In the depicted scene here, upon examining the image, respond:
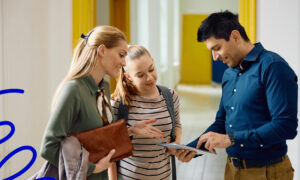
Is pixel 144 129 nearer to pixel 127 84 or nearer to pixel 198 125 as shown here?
pixel 127 84

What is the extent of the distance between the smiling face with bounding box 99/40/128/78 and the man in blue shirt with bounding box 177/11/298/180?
1.62ft

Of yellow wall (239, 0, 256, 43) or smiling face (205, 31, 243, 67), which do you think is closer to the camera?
smiling face (205, 31, 243, 67)

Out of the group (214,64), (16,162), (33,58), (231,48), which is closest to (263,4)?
(231,48)

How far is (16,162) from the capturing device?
11.7ft

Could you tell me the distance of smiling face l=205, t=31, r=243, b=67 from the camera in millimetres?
2006

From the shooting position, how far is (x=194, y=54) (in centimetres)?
1662

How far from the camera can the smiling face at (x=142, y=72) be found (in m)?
2.27

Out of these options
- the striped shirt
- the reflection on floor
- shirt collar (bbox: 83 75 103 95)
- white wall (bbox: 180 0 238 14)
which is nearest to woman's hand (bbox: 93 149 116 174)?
shirt collar (bbox: 83 75 103 95)

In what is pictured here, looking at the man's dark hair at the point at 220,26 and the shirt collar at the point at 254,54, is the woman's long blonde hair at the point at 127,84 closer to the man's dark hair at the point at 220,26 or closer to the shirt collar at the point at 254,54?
the man's dark hair at the point at 220,26

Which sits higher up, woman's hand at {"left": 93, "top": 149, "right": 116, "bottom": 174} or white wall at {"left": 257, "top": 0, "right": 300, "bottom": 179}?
white wall at {"left": 257, "top": 0, "right": 300, "bottom": 179}

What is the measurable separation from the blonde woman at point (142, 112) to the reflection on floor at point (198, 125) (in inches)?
95.2

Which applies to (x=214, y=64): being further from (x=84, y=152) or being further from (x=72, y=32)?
(x=84, y=152)

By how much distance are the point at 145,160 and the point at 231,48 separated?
827mm

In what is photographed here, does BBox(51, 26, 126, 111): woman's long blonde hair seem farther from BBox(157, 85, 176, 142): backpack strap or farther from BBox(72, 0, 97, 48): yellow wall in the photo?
BBox(72, 0, 97, 48): yellow wall
